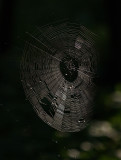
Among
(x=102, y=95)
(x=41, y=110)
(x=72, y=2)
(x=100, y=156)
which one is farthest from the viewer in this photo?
(x=72, y=2)

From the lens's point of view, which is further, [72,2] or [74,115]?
[72,2]

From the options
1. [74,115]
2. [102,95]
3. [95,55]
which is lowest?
[102,95]

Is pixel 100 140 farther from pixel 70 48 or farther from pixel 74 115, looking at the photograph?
pixel 70 48

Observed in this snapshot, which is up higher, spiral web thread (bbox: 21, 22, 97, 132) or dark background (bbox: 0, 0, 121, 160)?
spiral web thread (bbox: 21, 22, 97, 132)

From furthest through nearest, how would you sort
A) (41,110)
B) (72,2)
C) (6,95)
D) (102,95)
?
Result: (72,2) → (102,95) → (6,95) → (41,110)

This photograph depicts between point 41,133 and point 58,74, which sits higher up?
point 58,74

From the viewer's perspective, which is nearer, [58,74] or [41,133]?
[41,133]

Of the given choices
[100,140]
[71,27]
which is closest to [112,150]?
[100,140]

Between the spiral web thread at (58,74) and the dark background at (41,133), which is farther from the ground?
the spiral web thread at (58,74)
